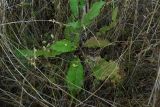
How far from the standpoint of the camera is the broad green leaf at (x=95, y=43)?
1.45 m

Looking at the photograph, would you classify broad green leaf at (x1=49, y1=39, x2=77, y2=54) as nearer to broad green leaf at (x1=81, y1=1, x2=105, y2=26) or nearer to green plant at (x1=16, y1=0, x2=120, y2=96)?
green plant at (x1=16, y1=0, x2=120, y2=96)

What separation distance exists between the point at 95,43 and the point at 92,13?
0.12 m

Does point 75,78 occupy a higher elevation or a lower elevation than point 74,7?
lower

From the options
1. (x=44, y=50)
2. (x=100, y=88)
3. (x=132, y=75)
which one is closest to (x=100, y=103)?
(x=100, y=88)

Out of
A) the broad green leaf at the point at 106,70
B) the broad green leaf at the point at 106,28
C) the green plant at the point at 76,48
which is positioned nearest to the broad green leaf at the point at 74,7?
the green plant at the point at 76,48

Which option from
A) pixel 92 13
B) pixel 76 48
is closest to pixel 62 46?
pixel 76 48

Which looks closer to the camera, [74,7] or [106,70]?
[106,70]

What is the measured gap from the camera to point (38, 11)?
163 centimetres

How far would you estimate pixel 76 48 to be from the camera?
1470 millimetres

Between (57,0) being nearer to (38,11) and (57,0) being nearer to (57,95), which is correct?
(38,11)

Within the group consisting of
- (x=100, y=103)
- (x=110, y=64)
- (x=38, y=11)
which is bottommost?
Result: (x=100, y=103)

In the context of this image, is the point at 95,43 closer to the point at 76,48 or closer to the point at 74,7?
the point at 76,48

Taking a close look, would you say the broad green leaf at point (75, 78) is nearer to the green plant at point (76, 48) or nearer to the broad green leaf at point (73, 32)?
the green plant at point (76, 48)

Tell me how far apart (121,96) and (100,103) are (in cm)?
9
